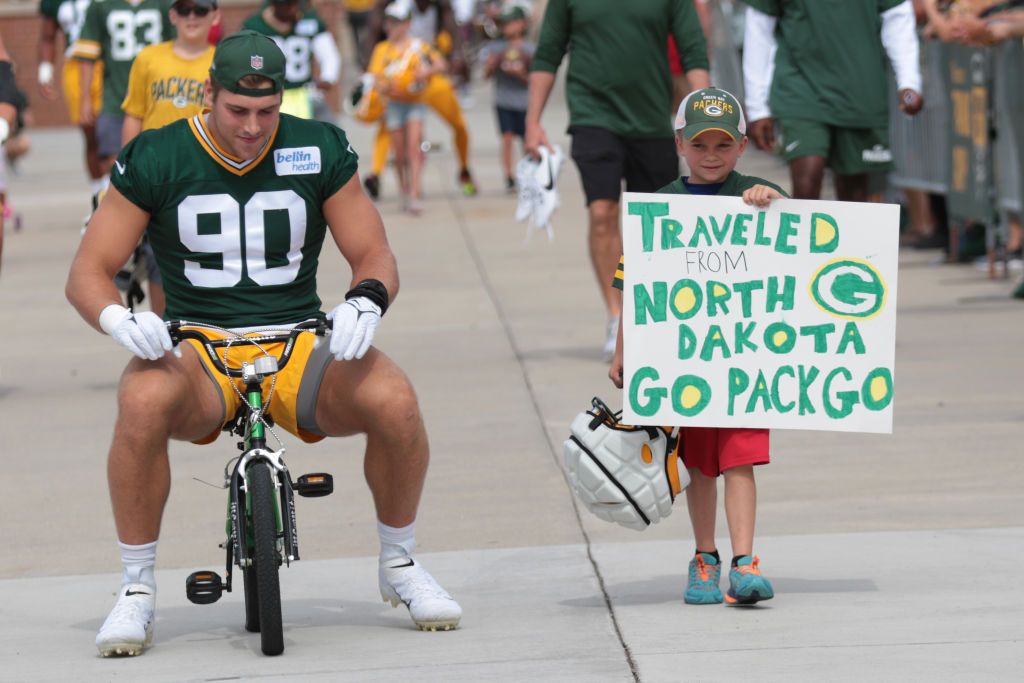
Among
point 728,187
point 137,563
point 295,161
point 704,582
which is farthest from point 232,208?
point 704,582

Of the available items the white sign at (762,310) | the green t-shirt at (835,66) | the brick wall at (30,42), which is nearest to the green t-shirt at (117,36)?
the green t-shirt at (835,66)

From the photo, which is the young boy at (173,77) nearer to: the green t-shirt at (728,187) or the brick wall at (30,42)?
→ the green t-shirt at (728,187)

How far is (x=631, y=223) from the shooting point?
5016 millimetres

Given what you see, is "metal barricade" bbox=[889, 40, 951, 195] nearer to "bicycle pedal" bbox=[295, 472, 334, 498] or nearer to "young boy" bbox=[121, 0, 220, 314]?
"young boy" bbox=[121, 0, 220, 314]

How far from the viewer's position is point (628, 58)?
8594 mm

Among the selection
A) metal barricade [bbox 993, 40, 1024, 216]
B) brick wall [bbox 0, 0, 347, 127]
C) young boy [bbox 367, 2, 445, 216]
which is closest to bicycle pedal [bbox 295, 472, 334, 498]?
metal barricade [bbox 993, 40, 1024, 216]

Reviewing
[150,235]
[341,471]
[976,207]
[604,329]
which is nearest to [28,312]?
[604,329]

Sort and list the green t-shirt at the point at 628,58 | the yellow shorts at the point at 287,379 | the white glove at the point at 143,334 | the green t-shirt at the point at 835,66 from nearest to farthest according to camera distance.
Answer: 1. the white glove at the point at 143,334
2. the yellow shorts at the point at 287,379
3. the green t-shirt at the point at 835,66
4. the green t-shirt at the point at 628,58

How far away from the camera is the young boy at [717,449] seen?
494 centimetres

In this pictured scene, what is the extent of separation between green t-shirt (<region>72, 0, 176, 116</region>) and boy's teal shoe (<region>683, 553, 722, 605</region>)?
675 cm

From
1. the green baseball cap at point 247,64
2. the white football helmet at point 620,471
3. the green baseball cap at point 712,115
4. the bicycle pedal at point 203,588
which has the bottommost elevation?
the bicycle pedal at point 203,588

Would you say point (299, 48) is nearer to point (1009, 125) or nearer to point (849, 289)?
point (1009, 125)

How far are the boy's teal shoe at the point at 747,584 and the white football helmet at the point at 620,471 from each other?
242 mm

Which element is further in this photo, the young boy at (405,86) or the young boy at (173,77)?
the young boy at (405,86)
